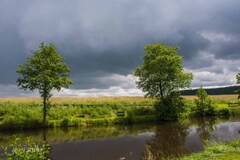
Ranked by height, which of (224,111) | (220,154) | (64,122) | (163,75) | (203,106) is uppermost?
(163,75)

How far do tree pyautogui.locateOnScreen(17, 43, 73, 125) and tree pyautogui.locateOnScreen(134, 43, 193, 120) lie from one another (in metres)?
15.8

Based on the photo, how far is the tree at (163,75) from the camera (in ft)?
152

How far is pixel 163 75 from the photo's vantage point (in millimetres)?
46906

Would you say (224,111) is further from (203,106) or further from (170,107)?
(170,107)

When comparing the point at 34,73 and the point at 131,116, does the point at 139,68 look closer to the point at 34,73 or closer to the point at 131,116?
the point at 131,116

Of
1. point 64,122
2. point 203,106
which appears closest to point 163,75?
point 203,106

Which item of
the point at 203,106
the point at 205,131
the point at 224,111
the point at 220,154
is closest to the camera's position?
the point at 220,154

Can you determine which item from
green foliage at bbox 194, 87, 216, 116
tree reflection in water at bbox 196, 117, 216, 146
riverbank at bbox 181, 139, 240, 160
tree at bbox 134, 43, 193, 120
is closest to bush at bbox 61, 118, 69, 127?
tree at bbox 134, 43, 193, 120

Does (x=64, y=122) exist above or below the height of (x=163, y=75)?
below

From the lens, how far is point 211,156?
14828 millimetres

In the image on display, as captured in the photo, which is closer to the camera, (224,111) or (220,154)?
(220,154)

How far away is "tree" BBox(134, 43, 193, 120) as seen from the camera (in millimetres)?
46375

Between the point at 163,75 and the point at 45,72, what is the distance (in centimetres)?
2170

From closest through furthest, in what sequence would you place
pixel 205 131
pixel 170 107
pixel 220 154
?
1. pixel 220 154
2. pixel 205 131
3. pixel 170 107
